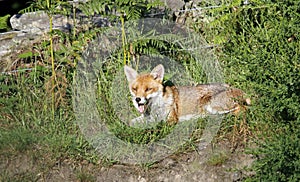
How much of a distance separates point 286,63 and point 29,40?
139 inches

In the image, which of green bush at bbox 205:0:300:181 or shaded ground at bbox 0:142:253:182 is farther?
shaded ground at bbox 0:142:253:182

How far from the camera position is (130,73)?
6746mm

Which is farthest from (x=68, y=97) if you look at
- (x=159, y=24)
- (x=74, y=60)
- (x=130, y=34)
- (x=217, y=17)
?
(x=217, y=17)

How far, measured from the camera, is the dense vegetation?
5629mm

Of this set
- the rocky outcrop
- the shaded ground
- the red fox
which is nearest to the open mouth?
the red fox

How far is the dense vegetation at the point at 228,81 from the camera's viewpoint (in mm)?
5629

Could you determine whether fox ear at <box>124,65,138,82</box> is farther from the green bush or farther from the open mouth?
the green bush

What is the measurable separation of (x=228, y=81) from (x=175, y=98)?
0.64 m

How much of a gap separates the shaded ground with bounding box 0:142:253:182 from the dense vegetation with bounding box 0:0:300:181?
0.16 feet

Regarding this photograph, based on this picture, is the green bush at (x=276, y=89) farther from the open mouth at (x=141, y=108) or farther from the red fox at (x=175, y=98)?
the open mouth at (x=141, y=108)

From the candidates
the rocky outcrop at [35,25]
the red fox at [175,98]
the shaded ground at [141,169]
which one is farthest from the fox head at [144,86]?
the rocky outcrop at [35,25]

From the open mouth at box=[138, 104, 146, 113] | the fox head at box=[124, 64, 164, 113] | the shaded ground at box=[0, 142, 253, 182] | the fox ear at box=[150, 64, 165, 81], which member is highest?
the fox ear at box=[150, 64, 165, 81]

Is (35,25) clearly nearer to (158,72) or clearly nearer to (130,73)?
(130,73)

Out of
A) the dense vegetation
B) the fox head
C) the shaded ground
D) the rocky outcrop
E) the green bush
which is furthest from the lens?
the rocky outcrop
